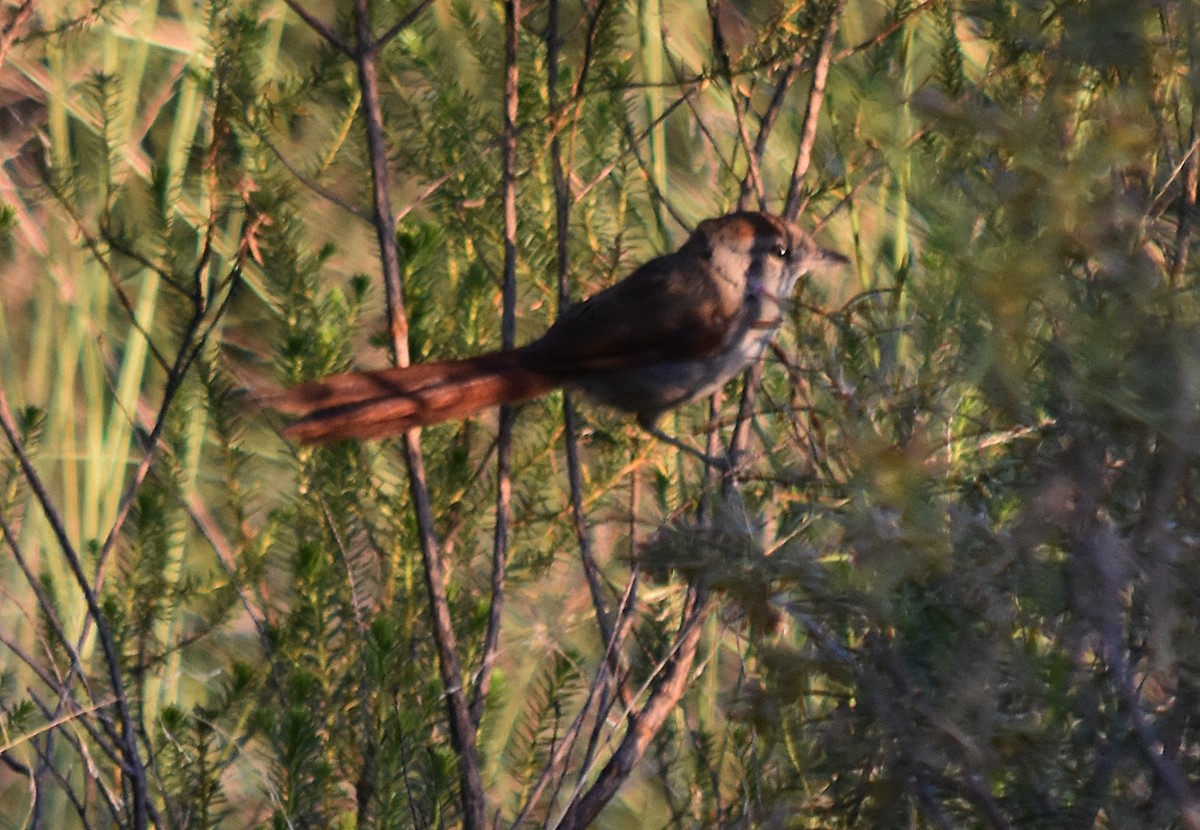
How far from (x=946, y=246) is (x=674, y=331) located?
183 cm

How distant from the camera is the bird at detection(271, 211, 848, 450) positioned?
2.31 metres

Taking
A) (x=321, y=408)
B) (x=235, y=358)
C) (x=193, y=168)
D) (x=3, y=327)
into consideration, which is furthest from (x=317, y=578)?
(x=193, y=168)

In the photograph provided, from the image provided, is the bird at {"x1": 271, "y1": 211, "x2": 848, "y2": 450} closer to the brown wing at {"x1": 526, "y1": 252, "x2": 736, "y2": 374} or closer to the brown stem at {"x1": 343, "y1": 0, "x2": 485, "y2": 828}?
the brown wing at {"x1": 526, "y1": 252, "x2": 736, "y2": 374}

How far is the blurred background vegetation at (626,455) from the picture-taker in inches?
50.8

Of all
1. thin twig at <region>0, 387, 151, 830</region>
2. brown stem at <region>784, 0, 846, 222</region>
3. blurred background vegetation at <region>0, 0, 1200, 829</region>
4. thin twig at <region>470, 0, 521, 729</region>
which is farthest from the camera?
brown stem at <region>784, 0, 846, 222</region>

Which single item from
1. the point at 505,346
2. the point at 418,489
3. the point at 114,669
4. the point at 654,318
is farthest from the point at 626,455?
the point at 114,669

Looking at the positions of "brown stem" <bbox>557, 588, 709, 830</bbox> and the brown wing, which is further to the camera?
the brown wing

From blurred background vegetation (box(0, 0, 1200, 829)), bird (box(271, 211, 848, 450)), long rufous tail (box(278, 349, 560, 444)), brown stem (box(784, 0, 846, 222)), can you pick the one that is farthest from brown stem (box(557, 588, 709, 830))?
brown stem (box(784, 0, 846, 222))

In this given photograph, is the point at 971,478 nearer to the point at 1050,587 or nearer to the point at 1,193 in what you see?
the point at 1050,587

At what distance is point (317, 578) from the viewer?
6.89 ft

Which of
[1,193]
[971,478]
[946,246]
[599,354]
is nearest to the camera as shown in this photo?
[946,246]

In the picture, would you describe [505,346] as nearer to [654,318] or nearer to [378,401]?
[378,401]

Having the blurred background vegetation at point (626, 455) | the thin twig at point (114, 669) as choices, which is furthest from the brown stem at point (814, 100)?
the thin twig at point (114, 669)

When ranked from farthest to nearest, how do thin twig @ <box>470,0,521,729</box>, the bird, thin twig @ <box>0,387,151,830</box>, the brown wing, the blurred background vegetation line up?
the brown wing
the bird
thin twig @ <box>470,0,521,729</box>
thin twig @ <box>0,387,151,830</box>
the blurred background vegetation
